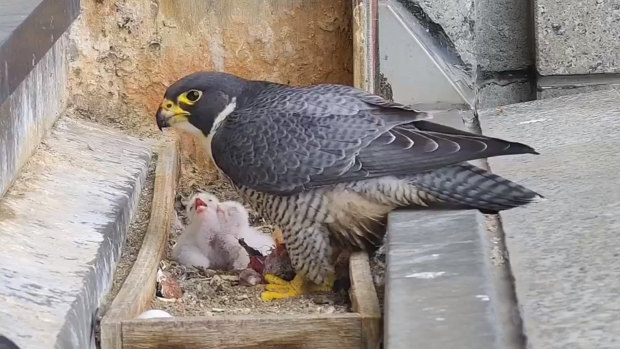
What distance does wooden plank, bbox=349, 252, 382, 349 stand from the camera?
2.50m

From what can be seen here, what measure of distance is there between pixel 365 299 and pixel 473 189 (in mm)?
482

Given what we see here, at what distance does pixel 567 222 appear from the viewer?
2793mm

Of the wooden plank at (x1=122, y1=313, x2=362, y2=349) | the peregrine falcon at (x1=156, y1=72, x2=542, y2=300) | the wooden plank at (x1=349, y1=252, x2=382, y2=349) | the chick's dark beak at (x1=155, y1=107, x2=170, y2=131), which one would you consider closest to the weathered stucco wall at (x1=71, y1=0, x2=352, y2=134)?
the chick's dark beak at (x1=155, y1=107, x2=170, y2=131)

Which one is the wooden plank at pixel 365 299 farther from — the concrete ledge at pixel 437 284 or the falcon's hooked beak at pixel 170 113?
the falcon's hooked beak at pixel 170 113

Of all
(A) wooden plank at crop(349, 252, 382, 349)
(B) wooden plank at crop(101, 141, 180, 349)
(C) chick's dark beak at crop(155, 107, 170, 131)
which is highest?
(C) chick's dark beak at crop(155, 107, 170, 131)

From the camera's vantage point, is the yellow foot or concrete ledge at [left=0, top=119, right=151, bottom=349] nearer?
concrete ledge at [left=0, top=119, right=151, bottom=349]

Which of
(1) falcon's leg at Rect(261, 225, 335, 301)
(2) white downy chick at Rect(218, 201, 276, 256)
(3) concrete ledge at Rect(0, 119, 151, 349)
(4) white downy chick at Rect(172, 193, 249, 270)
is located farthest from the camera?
(2) white downy chick at Rect(218, 201, 276, 256)

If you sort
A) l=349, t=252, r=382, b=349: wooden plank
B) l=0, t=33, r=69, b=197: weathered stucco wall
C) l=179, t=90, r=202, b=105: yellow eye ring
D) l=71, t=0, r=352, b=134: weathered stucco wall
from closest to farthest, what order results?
1. l=349, t=252, r=382, b=349: wooden plank
2. l=0, t=33, r=69, b=197: weathered stucco wall
3. l=179, t=90, r=202, b=105: yellow eye ring
4. l=71, t=0, r=352, b=134: weathered stucco wall

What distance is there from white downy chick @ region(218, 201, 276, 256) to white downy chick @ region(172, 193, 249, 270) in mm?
40

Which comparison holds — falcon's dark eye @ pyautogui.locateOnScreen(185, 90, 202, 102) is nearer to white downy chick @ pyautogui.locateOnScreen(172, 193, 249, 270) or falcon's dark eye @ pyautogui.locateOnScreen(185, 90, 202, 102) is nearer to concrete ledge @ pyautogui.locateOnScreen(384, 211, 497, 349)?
white downy chick @ pyautogui.locateOnScreen(172, 193, 249, 270)

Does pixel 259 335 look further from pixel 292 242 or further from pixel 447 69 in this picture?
pixel 447 69

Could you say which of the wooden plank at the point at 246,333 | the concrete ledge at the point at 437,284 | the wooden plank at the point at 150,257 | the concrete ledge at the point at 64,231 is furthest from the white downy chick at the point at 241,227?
the wooden plank at the point at 246,333

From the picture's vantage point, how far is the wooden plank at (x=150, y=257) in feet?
8.46

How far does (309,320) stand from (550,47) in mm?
2649
